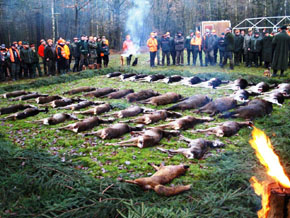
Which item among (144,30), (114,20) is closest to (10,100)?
(114,20)

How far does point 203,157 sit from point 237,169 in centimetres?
98

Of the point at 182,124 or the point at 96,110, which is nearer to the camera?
the point at 182,124

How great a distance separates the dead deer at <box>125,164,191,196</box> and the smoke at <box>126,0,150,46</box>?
2731 centimetres

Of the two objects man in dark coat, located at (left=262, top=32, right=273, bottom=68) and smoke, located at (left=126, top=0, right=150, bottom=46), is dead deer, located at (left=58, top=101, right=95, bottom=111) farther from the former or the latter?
smoke, located at (left=126, top=0, right=150, bottom=46)

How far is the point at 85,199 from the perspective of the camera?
362 cm

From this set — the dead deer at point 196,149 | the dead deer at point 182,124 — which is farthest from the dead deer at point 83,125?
the dead deer at point 196,149

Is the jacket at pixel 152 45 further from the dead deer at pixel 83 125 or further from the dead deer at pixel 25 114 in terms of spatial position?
the dead deer at pixel 83 125

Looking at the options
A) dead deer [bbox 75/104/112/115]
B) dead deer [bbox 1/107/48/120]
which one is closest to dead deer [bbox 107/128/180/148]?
dead deer [bbox 75/104/112/115]

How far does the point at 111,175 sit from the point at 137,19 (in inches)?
1194

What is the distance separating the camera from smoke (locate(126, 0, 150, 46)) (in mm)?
31638

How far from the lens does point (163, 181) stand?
4430 millimetres

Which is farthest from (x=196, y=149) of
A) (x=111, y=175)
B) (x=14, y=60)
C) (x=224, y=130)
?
(x=14, y=60)

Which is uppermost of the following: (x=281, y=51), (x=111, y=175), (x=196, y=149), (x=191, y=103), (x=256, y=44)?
(x=256, y=44)

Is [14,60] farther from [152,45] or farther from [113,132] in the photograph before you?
[113,132]
